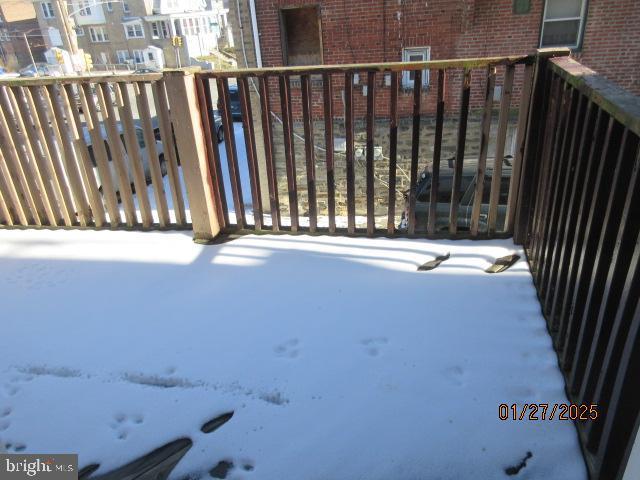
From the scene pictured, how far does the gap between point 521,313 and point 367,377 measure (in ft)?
3.58

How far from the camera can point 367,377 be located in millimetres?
2193

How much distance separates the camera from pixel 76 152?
395 cm

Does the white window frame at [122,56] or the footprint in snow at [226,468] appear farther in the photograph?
the white window frame at [122,56]

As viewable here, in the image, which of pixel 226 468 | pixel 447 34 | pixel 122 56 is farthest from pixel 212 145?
pixel 122 56

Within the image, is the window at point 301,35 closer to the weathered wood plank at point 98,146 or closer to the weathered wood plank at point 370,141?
the weathered wood plank at point 98,146

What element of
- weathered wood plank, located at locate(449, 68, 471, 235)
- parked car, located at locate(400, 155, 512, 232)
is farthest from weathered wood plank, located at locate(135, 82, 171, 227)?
parked car, located at locate(400, 155, 512, 232)

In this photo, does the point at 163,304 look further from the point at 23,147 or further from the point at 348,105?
the point at 23,147

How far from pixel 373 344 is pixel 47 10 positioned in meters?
52.8

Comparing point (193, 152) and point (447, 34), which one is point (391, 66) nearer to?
point (193, 152)

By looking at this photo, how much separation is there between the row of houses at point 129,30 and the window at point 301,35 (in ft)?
105

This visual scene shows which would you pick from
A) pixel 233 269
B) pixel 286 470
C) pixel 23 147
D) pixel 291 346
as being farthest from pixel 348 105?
pixel 23 147

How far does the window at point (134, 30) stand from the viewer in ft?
133

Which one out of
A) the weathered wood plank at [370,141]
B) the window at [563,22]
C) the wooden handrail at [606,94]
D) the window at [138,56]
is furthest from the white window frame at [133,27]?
the wooden handrail at [606,94]
